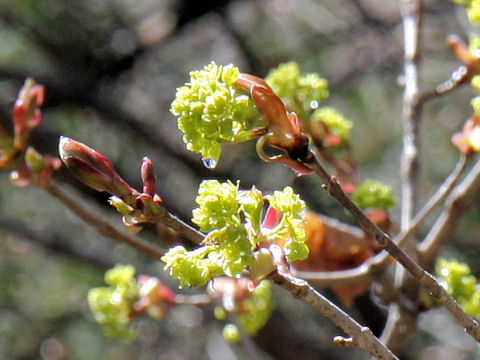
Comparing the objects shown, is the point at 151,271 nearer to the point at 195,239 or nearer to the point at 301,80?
the point at 301,80

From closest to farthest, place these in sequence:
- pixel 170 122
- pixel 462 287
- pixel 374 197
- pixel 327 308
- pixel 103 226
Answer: pixel 327 308 → pixel 462 287 → pixel 103 226 → pixel 374 197 → pixel 170 122

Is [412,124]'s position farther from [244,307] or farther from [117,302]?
[117,302]

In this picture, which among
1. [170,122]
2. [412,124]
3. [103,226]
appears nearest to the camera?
[103,226]

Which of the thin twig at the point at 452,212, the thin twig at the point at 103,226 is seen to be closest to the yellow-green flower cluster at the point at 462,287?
the thin twig at the point at 452,212

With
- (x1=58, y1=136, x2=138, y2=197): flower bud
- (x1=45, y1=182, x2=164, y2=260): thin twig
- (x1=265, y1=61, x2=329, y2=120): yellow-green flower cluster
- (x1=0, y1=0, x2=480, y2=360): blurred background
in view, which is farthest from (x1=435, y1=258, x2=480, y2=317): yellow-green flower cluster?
(x1=0, y1=0, x2=480, y2=360): blurred background

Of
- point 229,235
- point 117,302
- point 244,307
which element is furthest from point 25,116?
point 229,235
